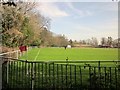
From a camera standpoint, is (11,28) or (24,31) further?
(24,31)

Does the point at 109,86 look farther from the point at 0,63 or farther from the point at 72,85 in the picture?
the point at 0,63

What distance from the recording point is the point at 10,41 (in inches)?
1307

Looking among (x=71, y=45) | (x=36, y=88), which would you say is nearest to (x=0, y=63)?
(x=36, y=88)

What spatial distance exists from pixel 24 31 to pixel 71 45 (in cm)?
10205

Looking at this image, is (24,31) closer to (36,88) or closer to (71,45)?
(36,88)

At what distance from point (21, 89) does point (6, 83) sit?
660mm

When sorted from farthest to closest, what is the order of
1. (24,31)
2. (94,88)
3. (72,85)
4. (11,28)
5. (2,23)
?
1. (24,31)
2. (11,28)
3. (2,23)
4. (72,85)
5. (94,88)

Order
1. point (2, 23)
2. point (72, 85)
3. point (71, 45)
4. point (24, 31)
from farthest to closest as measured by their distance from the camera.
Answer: point (71, 45)
point (24, 31)
point (2, 23)
point (72, 85)

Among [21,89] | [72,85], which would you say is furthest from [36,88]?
[72,85]

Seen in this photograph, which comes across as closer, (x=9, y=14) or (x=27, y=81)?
(x=27, y=81)

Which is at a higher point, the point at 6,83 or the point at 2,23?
the point at 2,23

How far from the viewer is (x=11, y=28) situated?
109 ft

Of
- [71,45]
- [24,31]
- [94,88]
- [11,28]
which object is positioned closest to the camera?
[94,88]

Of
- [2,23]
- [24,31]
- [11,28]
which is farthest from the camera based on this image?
[24,31]
